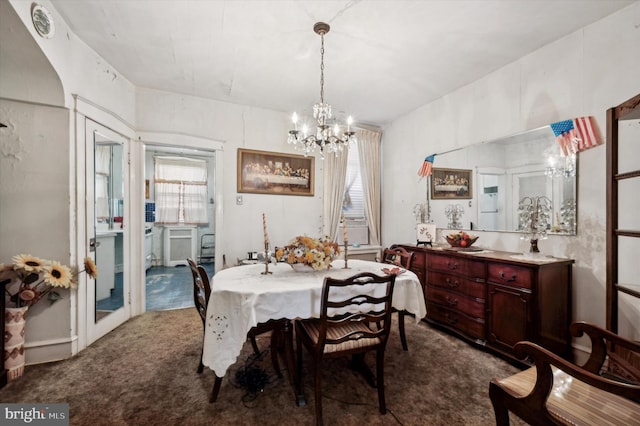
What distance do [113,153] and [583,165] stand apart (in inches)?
190

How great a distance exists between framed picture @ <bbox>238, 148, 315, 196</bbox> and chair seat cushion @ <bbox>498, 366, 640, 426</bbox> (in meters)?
3.51

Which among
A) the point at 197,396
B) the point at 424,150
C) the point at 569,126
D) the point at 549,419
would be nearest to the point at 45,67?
the point at 197,396

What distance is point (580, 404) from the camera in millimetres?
1108

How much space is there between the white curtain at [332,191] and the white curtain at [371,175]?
0.41 meters

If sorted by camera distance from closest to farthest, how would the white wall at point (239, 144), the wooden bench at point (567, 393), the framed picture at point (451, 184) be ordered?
the wooden bench at point (567, 393)
the framed picture at point (451, 184)
the white wall at point (239, 144)

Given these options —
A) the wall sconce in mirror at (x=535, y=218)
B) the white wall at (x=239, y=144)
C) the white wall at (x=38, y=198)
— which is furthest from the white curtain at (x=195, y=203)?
the wall sconce in mirror at (x=535, y=218)

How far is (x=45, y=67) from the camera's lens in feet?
7.25

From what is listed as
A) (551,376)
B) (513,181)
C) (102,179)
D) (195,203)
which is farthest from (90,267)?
(513,181)

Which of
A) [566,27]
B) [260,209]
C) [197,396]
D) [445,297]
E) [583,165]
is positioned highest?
[566,27]

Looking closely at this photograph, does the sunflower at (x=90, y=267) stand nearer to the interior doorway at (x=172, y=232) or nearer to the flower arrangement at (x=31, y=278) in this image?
the flower arrangement at (x=31, y=278)

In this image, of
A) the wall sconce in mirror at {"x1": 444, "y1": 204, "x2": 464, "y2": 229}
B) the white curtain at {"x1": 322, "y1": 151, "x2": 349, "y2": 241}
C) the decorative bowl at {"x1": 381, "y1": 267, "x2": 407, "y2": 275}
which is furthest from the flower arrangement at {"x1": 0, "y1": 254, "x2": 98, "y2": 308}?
the wall sconce in mirror at {"x1": 444, "y1": 204, "x2": 464, "y2": 229}

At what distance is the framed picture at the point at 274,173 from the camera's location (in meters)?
4.00

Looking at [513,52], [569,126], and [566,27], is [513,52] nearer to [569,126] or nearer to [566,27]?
[566,27]

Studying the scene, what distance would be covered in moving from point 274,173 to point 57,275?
270 cm
